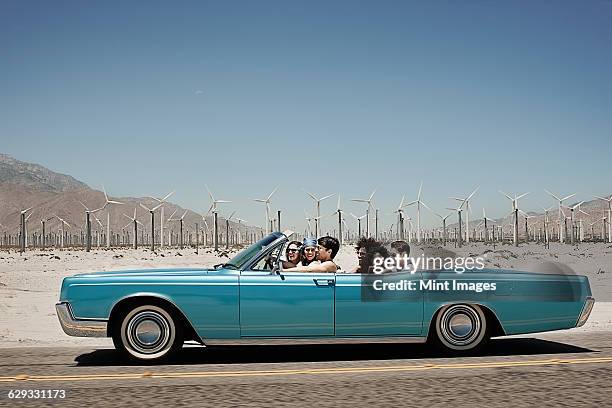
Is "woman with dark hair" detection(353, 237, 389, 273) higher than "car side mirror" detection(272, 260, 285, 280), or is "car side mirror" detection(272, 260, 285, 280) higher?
"woman with dark hair" detection(353, 237, 389, 273)

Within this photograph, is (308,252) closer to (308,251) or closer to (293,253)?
(308,251)

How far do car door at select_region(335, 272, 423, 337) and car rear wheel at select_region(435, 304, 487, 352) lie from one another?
1.11 ft

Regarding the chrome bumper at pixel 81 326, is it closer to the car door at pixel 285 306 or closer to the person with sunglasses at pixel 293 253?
the car door at pixel 285 306

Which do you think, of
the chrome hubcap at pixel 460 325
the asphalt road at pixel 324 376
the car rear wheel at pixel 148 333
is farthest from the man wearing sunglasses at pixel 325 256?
the car rear wheel at pixel 148 333

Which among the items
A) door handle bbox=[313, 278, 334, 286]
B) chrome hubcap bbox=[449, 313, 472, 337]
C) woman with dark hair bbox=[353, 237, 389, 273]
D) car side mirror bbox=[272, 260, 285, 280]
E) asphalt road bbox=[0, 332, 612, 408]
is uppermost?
woman with dark hair bbox=[353, 237, 389, 273]

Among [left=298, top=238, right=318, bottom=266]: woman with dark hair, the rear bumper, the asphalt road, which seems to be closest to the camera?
the asphalt road

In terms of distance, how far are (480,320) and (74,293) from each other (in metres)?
4.53

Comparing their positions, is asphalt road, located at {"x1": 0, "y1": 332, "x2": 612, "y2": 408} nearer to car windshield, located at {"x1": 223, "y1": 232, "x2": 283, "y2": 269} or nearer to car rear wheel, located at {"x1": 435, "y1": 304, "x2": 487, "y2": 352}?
car rear wheel, located at {"x1": 435, "y1": 304, "x2": 487, "y2": 352}

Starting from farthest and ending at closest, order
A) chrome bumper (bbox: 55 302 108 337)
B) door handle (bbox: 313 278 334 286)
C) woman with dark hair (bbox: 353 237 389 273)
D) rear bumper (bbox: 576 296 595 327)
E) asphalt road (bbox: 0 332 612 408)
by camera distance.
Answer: rear bumper (bbox: 576 296 595 327) → woman with dark hair (bbox: 353 237 389 273) → door handle (bbox: 313 278 334 286) → chrome bumper (bbox: 55 302 108 337) → asphalt road (bbox: 0 332 612 408)

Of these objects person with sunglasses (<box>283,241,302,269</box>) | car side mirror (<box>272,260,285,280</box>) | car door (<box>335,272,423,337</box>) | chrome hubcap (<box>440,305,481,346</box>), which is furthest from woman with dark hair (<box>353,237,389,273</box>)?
chrome hubcap (<box>440,305,481,346</box>)

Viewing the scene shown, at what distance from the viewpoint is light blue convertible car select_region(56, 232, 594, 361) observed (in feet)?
27.5

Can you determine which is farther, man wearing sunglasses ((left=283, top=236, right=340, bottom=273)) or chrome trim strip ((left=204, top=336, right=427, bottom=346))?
man wearing sunglasses ((left=283, top=236, right=340, bottom=273))

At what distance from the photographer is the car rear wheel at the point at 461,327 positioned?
8836 mm

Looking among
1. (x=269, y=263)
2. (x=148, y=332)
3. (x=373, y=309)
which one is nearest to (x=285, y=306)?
(x=269, y=263)
